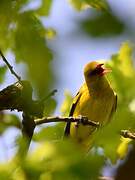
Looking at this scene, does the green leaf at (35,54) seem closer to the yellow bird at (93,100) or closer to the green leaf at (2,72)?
the green leaf at (2,72)

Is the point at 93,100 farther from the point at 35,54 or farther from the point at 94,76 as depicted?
the point at 35,54

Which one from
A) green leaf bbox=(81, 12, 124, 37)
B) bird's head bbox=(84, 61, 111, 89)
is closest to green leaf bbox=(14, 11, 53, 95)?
green leaf bbox=(81, 12, 124, 37)

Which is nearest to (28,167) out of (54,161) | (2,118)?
(54,161)

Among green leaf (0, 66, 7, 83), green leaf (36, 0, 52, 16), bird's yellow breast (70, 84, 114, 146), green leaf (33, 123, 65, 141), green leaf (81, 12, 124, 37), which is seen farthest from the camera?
bird's yellow breast (70, 84, 114, 146)

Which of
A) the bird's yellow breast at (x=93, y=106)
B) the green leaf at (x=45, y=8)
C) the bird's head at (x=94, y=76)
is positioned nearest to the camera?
the green leaf at (x=45, y=8)

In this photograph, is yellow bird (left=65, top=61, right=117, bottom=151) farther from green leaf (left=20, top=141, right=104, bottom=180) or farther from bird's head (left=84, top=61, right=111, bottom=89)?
green leaf (left=20, top=141, right=104, bottom=180)

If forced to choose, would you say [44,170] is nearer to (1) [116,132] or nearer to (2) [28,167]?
(2) [28,167]

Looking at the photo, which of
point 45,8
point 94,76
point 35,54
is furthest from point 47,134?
point 94,76

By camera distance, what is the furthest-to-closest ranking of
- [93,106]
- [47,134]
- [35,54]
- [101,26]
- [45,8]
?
[93,106] → [45,8] → [47,134] → [35,54] → [101,26]

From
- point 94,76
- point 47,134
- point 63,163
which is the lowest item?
point 63,163

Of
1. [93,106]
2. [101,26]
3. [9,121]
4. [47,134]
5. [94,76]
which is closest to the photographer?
[101,26]

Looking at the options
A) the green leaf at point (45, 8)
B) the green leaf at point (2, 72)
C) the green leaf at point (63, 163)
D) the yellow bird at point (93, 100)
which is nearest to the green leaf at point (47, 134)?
the green leaf at point (63, 163)

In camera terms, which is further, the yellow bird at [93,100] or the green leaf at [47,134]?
the yellow bird at [93,100]

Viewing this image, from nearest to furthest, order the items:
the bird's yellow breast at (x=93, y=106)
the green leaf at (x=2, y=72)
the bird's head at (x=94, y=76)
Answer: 1. the green leaf at (x=2, y=72)
2. the bird's yellow breast at (x=93, y=106)
3. the bird's head at (x=94, y=76)
